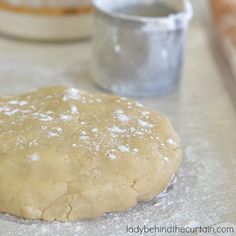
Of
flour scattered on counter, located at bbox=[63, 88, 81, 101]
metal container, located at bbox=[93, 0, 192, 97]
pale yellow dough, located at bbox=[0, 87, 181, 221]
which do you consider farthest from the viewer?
metal container, located at bbox=[93, 0, 192, 97]

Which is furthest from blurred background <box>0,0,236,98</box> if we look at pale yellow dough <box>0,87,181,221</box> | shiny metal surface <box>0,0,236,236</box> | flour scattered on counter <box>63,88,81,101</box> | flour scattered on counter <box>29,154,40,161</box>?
flour scattered on counter <box>29,154,40,161</box>

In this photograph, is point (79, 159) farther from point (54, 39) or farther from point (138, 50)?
point (54, 39)

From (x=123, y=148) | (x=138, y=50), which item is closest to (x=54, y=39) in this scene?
(x=138, y=50)

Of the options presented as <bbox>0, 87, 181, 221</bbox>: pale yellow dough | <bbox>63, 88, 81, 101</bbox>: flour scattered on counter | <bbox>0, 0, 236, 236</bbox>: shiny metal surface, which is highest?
<bbox>63, 88, 81, 101</bbox>: flour scattered on counter

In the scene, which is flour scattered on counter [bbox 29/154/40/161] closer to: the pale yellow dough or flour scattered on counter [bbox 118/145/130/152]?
the pale yellow dough

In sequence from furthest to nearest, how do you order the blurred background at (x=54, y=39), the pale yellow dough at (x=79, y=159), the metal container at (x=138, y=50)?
the blurred background at (x=54, y=39)
the metal container at (x=138, y=50)
the pale yellow dough at (x=79, y=159)

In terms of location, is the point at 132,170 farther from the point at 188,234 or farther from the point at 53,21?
the point at 53,21

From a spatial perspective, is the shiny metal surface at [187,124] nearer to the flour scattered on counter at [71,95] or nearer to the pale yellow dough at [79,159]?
the pale yellow dough at [79,159]

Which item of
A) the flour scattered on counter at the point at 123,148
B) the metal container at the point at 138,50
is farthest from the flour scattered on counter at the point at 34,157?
the metal container at the point at 138,50
